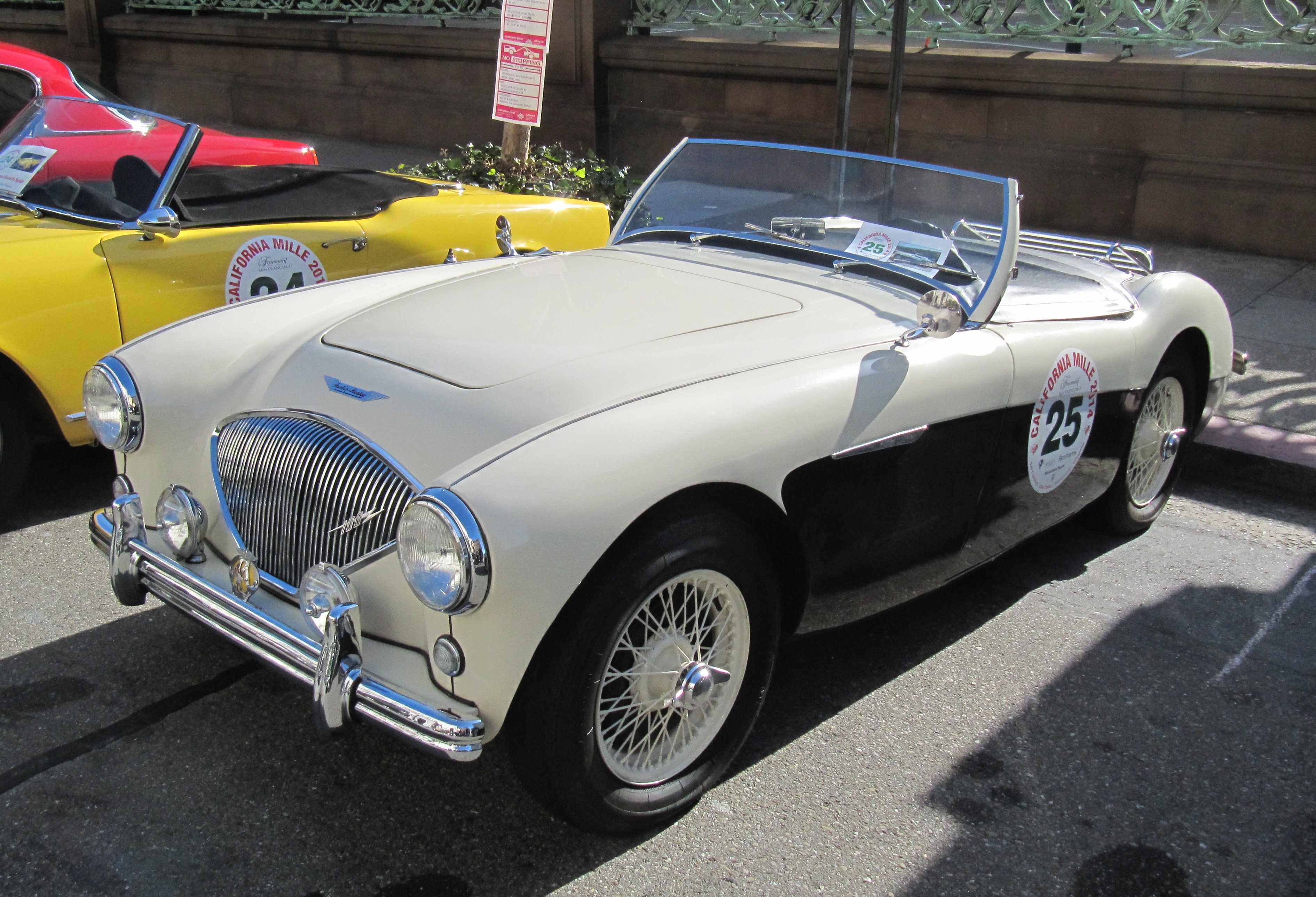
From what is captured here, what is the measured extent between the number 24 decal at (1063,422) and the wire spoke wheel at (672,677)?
48.6 inches

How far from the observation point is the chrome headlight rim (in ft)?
7.11

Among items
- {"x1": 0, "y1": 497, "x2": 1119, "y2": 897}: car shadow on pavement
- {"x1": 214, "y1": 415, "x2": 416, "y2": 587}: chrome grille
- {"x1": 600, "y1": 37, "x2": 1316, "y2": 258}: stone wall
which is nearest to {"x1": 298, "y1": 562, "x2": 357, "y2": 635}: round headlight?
{"x1": 214, "y1": 415, "x2": 416, "y2": 587}: chrome grille

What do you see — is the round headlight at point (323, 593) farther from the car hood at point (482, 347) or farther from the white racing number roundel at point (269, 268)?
the white racing number roundel at point (269, 268)

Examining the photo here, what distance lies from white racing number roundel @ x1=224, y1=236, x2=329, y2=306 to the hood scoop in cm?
144

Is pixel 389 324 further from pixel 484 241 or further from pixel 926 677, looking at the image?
pixel 484 241

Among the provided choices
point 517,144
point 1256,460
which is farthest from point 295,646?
point 517,144

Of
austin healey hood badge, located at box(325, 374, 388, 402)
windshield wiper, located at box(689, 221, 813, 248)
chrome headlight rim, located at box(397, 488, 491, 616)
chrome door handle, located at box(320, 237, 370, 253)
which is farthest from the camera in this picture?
chrome door handle, located at box(320, 237, 370, 253)

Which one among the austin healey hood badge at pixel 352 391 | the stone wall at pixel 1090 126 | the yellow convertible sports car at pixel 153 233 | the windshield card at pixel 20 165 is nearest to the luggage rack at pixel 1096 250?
the yellow convertible sports car at pixel 153 233

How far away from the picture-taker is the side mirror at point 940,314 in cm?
294

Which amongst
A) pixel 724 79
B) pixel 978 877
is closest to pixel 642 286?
pixel 978 877

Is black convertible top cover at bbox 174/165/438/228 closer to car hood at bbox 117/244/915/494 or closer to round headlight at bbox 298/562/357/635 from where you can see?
car hood at bbox 117/244/915/494

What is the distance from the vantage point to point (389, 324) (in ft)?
10.1

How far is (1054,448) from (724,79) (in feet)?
25.4

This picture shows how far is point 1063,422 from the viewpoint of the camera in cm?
343
